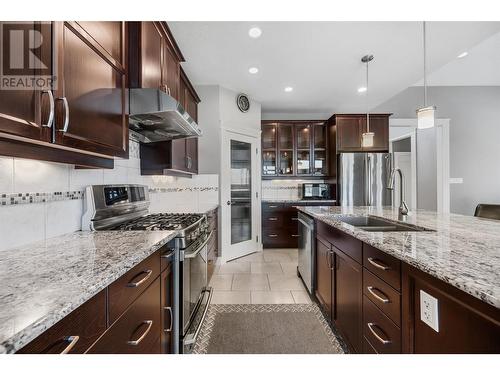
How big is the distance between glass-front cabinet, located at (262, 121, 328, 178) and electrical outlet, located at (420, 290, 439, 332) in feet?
12.4

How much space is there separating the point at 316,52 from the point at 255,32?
806 millimetres

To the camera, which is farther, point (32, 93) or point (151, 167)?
point (151, 167)

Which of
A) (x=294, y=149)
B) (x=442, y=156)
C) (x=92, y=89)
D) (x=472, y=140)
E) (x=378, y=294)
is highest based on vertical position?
(x=472, y=140)

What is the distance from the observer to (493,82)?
4.40m

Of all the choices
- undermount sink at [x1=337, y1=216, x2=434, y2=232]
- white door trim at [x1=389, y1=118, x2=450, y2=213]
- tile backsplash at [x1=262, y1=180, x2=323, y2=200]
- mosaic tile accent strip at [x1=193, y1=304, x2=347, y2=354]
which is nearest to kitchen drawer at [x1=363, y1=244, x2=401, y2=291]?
undermount sink at [x1=337, y1=216, x2=434, y2=232]

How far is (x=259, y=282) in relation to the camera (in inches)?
111

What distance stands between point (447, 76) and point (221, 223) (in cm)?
485

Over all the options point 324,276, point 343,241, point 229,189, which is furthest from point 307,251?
point 229,189

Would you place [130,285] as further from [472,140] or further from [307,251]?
[472,140]

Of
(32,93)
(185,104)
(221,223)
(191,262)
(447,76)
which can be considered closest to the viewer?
(32,93)

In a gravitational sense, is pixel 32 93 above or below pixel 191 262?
above

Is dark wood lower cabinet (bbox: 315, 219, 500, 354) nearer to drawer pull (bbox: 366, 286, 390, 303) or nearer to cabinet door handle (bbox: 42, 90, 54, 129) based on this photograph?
drawer pull (bbox: 366, 286, 390, 303)

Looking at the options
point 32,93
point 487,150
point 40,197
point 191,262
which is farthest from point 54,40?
point 487,150
